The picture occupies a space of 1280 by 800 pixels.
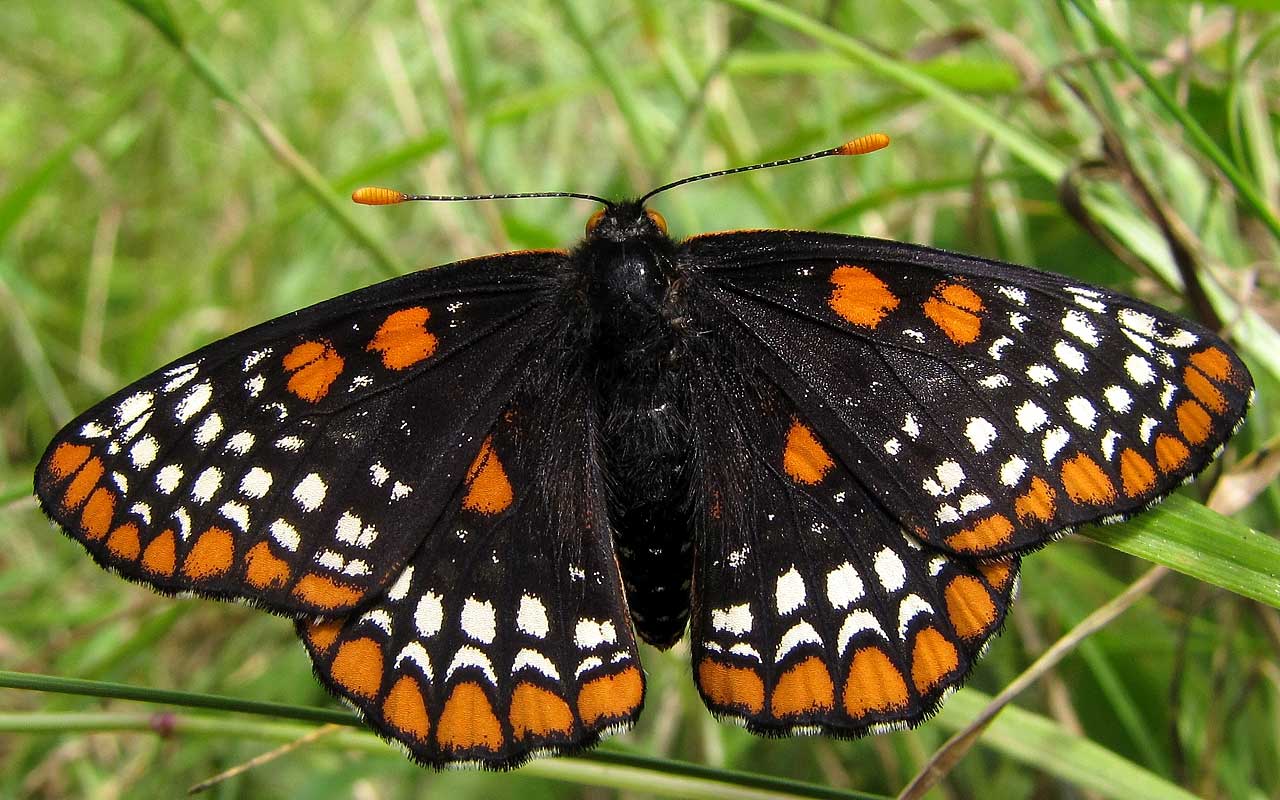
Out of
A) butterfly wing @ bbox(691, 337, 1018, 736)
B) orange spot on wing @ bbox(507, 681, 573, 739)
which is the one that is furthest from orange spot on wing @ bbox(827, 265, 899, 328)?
orange spot on wing @ bbox(507, 681, 573, 739)

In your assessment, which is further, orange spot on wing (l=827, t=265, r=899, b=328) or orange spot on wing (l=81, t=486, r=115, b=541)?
orange spot on wing (l=827, t=265, r=899, b=328)

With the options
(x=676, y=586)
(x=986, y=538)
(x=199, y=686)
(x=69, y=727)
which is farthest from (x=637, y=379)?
(x=199, y=686)

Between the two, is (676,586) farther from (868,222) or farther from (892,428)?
(868,222)

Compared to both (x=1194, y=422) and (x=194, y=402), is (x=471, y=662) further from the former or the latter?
(x=1194, y=422)

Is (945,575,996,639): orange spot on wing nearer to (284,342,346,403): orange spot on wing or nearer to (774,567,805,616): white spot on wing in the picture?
(774,567,805,616): white spot on wing

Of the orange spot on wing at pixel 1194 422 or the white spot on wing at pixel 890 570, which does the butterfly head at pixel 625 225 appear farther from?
the orange spot on wing at pixel 1194 422

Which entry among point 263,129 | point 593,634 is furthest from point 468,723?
point 263,129

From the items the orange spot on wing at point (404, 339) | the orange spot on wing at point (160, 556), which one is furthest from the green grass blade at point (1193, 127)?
the orange spot on wing at point (160, 556)

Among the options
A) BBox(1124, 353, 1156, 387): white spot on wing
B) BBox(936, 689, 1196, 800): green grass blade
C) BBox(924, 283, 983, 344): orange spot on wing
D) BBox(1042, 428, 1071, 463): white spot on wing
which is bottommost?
BBox(936, 689, 1196, 800): green grass blade
